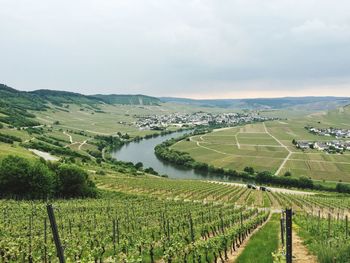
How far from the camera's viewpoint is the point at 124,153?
175 metres

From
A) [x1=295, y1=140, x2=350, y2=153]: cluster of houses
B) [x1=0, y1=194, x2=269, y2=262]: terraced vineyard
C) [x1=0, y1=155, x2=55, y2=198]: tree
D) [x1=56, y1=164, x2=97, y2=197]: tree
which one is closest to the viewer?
[x1=0, y1=194, x2=269, y2=262]: terraced vineyard

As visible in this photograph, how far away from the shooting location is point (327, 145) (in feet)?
575

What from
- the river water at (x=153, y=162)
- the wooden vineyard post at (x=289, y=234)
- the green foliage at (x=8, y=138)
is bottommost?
the river water at (x=153, y=162)

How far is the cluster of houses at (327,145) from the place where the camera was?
164 meters

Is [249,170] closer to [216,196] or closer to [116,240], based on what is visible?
[216,196]

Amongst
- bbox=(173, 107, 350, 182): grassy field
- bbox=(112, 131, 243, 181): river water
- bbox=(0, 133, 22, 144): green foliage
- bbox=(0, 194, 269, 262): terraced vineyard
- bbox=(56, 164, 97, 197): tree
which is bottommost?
bbox=(112, 131, 243, 181): river water

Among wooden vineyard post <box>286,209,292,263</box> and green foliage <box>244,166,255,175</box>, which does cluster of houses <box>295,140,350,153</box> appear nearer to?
green foliage <box>244,166,255,175</box>

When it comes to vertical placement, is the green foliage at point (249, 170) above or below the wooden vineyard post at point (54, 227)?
below

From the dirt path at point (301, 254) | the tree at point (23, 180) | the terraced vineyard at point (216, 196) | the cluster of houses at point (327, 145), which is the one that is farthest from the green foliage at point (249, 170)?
the dirt path at point (301, 254)

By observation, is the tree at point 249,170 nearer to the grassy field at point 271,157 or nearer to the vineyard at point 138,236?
the grassy field at point 271,157

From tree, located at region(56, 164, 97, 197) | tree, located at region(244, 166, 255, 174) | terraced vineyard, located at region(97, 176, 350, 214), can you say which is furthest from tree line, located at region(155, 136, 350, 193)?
tree, located at region(56, 164, 97, 197)

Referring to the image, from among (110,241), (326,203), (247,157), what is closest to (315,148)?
(247,157)

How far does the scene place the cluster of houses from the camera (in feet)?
537

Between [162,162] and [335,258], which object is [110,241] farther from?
[162,162]
